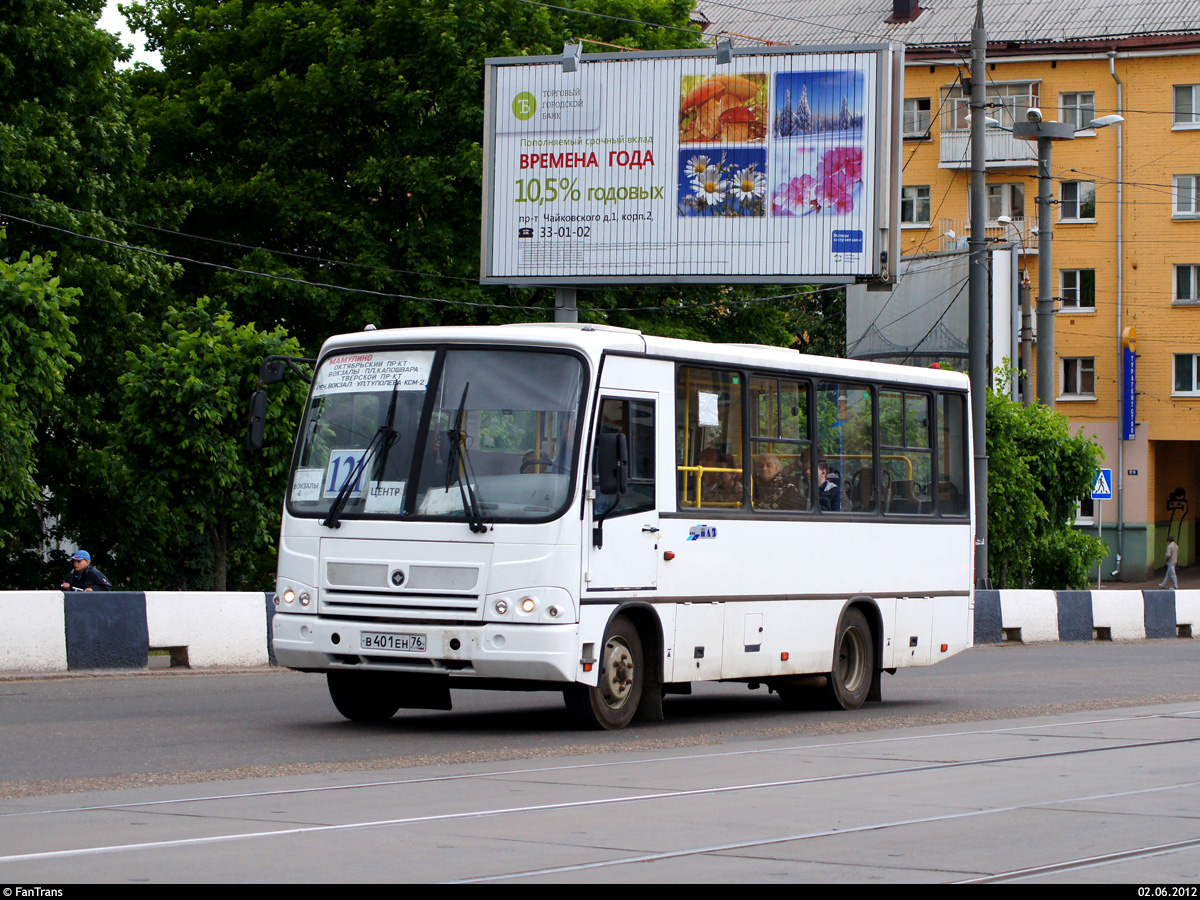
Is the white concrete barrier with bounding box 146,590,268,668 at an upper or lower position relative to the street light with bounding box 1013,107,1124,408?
lower

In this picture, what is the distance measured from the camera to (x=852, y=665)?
637 inches

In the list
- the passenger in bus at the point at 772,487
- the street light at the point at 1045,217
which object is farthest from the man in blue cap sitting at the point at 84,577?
the street light at the point at 1045,217

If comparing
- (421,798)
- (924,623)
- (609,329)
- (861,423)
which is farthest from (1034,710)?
(421,798)

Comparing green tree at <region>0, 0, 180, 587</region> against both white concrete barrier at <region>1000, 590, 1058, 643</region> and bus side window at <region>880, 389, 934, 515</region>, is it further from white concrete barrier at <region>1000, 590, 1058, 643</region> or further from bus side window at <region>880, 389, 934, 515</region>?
bus side window at <region>880, 389, 934, 515</region>

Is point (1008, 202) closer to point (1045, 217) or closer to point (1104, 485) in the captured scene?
point (1104, 485)

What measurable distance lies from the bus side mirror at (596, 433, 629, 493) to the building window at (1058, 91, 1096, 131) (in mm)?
50873

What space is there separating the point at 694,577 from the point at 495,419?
2138 mm

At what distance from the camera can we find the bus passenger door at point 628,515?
12797 mm

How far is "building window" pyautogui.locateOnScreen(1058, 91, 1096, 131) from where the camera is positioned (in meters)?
60.5

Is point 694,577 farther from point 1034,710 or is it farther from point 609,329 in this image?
point 1034,710

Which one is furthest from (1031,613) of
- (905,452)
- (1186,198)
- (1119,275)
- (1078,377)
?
(1186,198)

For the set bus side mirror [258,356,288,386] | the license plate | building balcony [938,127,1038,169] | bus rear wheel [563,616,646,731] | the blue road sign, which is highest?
building balcony [938,127,1038,169]

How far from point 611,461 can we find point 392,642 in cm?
193

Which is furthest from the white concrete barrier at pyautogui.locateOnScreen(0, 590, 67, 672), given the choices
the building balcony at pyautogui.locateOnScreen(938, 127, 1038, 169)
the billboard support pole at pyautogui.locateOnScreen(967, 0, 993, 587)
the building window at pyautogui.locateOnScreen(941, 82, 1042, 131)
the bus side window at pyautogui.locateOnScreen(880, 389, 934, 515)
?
the building balcony at pyautogui.locateOnScreen(938, 127, 1038, 169)
